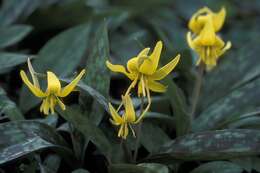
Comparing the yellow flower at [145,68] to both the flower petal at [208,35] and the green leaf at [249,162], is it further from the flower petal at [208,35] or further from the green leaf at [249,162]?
the green leaf at [249,162]

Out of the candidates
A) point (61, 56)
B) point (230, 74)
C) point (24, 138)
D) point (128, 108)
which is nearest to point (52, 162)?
point (24, 138)

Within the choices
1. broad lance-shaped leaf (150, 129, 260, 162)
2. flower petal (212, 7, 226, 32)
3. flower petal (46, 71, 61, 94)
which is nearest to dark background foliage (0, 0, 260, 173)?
broad lance-shaped leaf (150, 129, 260, 162)

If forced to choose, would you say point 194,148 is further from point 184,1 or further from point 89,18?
point 184,1

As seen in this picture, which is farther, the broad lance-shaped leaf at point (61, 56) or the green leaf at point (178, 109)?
the broad lance-shaped leaf at point (61, 56)

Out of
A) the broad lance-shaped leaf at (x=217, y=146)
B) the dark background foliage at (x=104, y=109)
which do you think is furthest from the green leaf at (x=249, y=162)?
the broad lance-shaped leaf at (x=217, y=146)

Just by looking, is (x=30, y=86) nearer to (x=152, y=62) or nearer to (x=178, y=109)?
(x=152, y=62)

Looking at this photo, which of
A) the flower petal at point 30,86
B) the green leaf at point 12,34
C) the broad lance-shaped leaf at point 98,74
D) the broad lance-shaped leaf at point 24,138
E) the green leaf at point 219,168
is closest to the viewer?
the flower petal at point 30,86

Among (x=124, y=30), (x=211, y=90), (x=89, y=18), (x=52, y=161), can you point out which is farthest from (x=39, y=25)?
(x=52, y=161)

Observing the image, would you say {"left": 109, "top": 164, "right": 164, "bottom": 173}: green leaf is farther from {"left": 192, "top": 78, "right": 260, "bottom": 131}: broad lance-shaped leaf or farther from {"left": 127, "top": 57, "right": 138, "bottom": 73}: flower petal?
{"left": 192, "top": 78, "right": 260, "bottom": 131}: broad lance-shaped leaf
